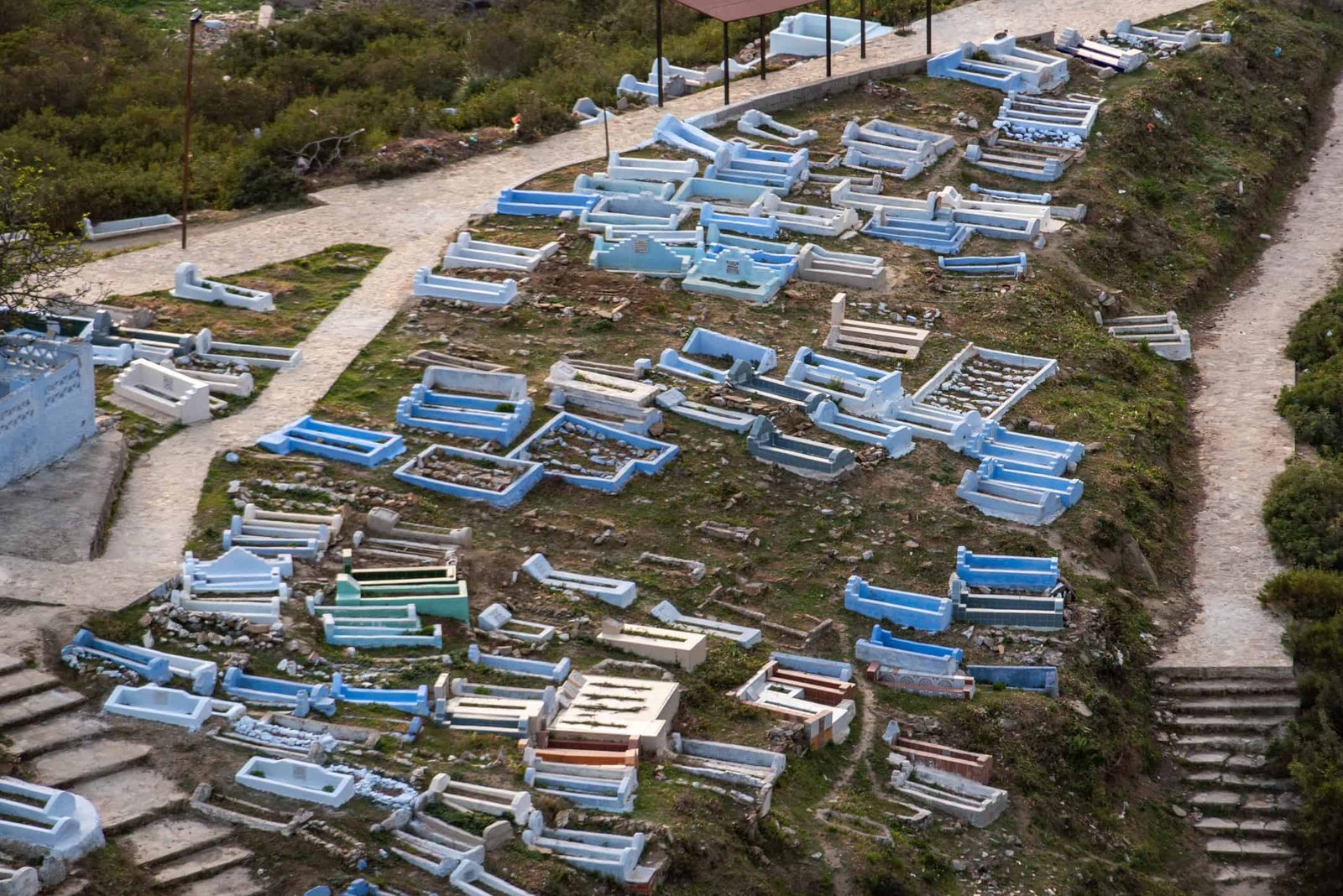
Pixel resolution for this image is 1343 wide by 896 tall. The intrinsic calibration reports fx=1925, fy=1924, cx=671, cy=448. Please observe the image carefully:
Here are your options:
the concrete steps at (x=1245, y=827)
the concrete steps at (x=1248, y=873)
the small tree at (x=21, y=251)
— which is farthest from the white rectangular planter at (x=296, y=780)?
the concrete steps at (x=1245, y=827)

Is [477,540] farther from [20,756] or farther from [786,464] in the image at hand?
[20,756]

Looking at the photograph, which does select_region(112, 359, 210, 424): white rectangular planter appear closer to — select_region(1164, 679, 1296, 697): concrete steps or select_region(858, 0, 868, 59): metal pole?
select_region(1164, 679, 1296, 697): concrete steps

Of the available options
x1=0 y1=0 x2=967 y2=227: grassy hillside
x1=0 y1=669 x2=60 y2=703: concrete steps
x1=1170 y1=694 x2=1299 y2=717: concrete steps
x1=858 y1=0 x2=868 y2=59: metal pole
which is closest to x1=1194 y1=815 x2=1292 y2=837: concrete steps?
x1=1170 y1=694 x2=1299 y2=717: concrete steps

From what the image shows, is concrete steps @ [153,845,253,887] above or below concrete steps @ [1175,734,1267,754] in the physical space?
above

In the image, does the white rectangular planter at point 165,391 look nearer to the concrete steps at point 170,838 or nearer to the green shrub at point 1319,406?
the concrete steps at point 170,838

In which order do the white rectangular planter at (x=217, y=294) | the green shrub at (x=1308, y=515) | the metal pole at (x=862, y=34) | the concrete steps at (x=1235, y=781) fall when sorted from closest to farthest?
the concrete steps at (x=1235, y=781) → the green shrub at (x=1308, y=515) → the white rectangular planter at (x=217, y=294) → the metal pole at (x=862, y=34)

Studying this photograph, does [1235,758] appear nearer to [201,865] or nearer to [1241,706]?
[1241,706]

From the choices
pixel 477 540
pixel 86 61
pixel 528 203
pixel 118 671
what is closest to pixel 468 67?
pixel 86 61
